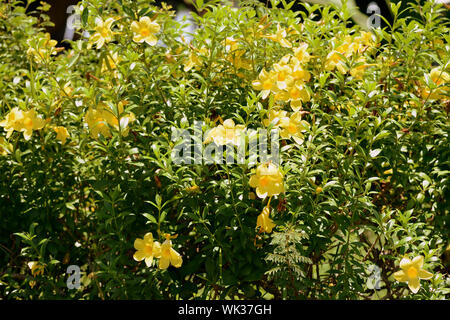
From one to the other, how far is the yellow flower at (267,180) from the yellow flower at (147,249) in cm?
42

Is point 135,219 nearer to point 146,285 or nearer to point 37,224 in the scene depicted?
point 146,285

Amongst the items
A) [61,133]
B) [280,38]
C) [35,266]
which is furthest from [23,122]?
[280,38]

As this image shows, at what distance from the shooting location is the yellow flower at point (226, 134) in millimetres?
1712

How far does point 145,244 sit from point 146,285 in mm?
225

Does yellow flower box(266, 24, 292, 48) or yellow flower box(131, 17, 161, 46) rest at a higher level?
yellow flower box(266, 24, 292, 48)

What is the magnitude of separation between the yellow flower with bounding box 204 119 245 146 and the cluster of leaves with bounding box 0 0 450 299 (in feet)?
0.27

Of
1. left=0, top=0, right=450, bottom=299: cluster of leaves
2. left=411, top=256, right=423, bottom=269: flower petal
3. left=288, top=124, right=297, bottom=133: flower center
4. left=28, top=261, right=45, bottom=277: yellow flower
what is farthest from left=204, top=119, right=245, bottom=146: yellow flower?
left=28, top=261, right=45, bottom=277: yellow flower

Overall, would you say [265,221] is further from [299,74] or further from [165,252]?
[299,74]

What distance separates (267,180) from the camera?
5.39 feet

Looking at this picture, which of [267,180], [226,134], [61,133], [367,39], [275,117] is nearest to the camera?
[267,180]

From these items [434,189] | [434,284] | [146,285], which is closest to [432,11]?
[434,189]

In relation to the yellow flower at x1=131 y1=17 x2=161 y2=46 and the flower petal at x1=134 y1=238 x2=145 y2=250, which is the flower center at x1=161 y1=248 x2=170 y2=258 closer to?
the flower petal at x1=134 y1=238 x2=145 y2=250

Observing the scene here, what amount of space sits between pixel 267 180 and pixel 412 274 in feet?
2.05

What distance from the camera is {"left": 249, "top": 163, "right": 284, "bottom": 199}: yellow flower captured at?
1.63 m
